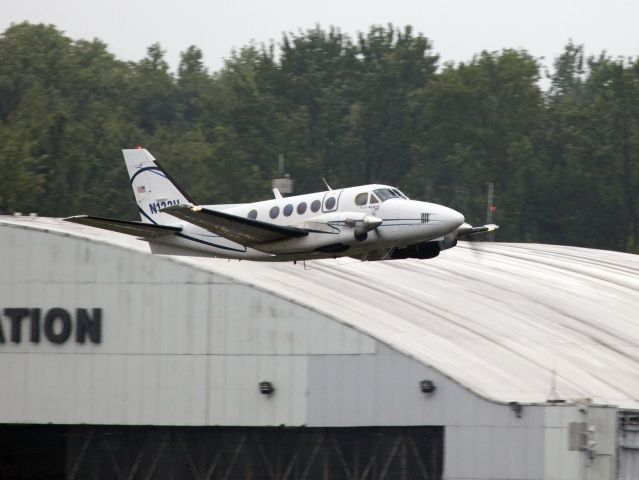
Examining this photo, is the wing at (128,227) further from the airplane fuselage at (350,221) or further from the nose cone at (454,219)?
the nose cone at (454,219)

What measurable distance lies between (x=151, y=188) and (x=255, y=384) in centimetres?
676

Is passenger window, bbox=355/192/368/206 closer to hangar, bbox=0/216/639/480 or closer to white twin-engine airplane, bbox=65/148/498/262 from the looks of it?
white twin-engine airplane, bbox=65/148/498/262

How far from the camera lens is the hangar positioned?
3625 cm

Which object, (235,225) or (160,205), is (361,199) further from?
(160,205)

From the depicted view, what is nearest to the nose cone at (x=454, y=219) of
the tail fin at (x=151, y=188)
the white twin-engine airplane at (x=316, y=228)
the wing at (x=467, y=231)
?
the white twin-engine airplane at (x=316, y=228)

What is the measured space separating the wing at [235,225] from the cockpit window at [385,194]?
7.24 ft

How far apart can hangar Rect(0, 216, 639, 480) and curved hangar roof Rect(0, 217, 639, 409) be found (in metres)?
0.14

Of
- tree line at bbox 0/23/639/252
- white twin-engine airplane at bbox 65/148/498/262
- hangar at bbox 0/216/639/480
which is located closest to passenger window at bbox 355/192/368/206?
white twin-engine airplane at bbox 65/148/498/262

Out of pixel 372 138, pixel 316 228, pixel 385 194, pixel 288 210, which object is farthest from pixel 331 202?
pixel 372 138

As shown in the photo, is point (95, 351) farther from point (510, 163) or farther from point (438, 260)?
point (510, 163)

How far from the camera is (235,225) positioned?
114ft

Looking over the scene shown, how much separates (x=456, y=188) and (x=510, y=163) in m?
4.97

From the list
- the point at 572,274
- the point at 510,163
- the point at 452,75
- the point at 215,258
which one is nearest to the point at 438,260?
the point at 572,274

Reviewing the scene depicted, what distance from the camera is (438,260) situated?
51.0 meters
